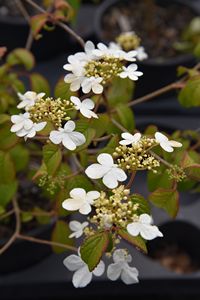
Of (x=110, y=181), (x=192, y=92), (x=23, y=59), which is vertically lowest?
(x=110, y=181)

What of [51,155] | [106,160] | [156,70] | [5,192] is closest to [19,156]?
[5,192]

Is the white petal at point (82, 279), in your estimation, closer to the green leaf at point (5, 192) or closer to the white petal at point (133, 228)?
the white petal at point (133, 228)

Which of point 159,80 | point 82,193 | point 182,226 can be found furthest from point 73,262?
point 159,80

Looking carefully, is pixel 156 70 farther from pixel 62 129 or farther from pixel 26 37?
pixel 62 129

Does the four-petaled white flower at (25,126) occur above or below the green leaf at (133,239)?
above

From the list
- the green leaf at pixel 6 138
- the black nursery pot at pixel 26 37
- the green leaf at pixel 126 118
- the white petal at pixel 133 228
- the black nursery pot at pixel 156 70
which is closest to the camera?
the white petal at pixel 133 228

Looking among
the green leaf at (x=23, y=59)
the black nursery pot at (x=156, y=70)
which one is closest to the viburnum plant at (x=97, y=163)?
the green leaf at (x=23, y=59)

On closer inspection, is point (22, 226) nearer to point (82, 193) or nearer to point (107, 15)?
point (82, 193)
